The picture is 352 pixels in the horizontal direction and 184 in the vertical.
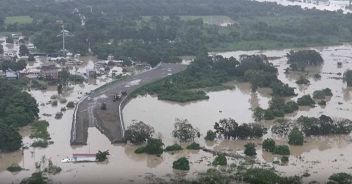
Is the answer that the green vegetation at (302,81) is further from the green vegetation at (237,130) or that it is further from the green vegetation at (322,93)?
the green vegetation at (237,130)

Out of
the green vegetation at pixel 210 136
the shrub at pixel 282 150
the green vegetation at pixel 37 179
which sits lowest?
the green vegetation at pixel 37 179

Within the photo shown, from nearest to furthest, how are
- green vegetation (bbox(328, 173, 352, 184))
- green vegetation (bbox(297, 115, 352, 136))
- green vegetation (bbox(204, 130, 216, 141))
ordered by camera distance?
1. green vegetation (bbox(328, 173, 352, 184))
2. green vegetation (bbox(204, 130, 216, 141))
3. green vegetation (bbox(297, 115, 352, 136))

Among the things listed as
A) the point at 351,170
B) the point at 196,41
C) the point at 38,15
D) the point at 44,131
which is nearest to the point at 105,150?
the point at 44,131

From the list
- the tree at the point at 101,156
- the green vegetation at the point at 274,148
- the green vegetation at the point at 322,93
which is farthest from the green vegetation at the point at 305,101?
the tree at the point at 101,156

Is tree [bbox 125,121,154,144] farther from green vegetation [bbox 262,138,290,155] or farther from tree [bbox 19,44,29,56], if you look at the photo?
tree [bbox 19,44,29,56]

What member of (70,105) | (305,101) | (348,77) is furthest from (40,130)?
(348,77)

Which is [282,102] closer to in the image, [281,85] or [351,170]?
[281,85]

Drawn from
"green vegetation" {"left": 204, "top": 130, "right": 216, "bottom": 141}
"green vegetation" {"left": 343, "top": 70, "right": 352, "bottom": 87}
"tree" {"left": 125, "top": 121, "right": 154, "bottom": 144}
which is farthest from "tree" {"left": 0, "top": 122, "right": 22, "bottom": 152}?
"green vegetation" {"left": 343, "top": 70, "right": 352, "bottom": 87}
